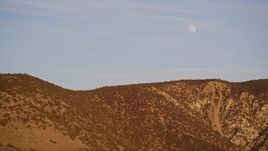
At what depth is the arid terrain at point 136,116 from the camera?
56.2 metres

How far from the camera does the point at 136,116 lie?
246ft

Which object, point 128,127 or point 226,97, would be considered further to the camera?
point 226,97

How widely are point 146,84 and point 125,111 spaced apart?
12007 millimetres

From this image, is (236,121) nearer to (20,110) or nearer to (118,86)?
(118,86)

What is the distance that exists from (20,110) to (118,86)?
27.0m

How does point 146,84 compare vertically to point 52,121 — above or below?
above

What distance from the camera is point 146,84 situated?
284ft

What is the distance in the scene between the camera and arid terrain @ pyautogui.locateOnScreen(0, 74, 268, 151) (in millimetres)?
56219

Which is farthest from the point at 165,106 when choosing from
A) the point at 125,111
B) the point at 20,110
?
the point at 20,110

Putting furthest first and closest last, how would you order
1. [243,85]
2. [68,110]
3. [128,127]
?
[243,85] < [128,127] < [68,110]

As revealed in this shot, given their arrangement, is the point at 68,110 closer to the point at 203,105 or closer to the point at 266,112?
the point at 203,105

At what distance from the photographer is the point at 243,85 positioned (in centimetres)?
9519

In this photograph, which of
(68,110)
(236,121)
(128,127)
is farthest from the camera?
(236,121)

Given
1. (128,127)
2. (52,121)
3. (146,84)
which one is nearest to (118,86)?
(146,84)
